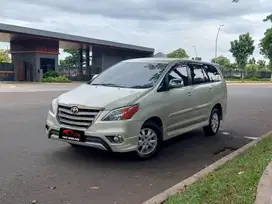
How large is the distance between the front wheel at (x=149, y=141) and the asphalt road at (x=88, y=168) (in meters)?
0.15

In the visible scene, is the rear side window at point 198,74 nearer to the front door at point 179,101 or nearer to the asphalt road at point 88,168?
the front door at point 179,101

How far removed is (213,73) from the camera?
8836 millimetres

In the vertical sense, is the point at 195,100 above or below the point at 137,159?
above

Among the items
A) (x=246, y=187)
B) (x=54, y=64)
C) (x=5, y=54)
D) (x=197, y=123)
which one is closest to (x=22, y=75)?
(x=54, y=64)

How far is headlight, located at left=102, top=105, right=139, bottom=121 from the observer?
5.62 metres

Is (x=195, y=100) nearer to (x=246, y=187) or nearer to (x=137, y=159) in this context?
(x=137, y=159)

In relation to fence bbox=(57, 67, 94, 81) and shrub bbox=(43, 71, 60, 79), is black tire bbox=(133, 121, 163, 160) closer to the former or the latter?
shrub bbox=(43, 71, 60, 79)

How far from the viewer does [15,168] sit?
5555 millimetres

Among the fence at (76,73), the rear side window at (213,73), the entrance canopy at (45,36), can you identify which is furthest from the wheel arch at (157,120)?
the fence at (76,73)

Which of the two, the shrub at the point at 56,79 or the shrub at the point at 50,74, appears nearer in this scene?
the shrub at the point at 56,79

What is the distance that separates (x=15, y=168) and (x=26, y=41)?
3431cm

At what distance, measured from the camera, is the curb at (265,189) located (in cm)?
369

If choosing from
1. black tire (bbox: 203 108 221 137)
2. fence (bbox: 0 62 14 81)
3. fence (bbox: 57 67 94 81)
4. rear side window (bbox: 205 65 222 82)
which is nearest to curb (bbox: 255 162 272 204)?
black tire (bbox: 203 108 221 137)

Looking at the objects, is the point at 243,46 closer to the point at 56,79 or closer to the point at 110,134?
the point at 56,79
